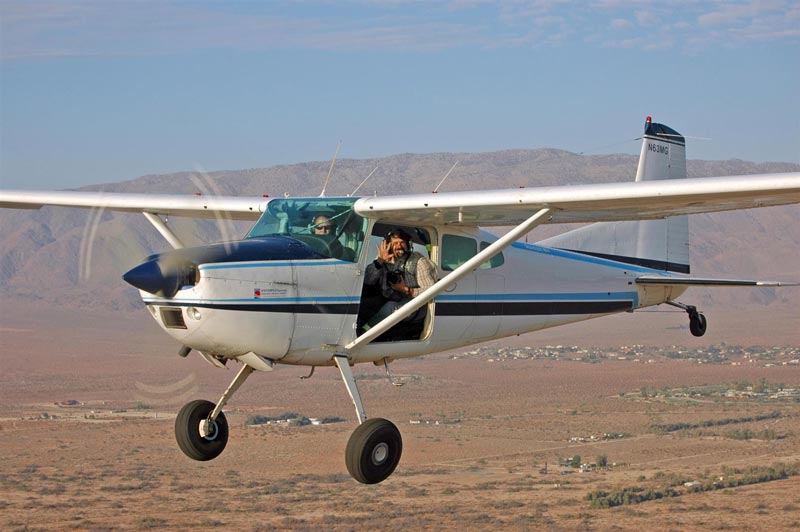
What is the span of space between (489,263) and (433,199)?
1.98m

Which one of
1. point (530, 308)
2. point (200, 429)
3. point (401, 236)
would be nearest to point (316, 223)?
point (401, 236)

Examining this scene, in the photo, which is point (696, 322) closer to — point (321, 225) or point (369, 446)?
point (369, 446)

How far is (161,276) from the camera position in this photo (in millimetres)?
13102

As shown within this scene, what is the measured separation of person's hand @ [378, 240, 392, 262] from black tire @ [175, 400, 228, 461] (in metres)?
2.89

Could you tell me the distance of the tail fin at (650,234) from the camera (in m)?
19.9

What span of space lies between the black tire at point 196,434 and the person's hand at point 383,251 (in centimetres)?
289

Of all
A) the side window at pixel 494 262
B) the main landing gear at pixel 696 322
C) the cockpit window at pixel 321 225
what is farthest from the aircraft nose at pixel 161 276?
the main landing gear at pixel 696 322

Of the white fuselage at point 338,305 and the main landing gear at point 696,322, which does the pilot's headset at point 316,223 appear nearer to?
the white fuselage at point 338,305

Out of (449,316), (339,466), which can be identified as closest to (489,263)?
(449,316)

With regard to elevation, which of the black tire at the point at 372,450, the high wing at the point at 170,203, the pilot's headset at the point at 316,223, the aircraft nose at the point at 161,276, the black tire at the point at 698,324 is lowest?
the black tire at the point at 372,450

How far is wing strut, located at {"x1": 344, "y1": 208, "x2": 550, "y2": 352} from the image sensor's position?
47.8ft

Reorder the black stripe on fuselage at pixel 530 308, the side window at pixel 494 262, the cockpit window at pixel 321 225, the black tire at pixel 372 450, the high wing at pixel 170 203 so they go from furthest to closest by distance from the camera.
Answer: the high wing at pixel 170 203 < the side window at pixel 494 262 < the black stripe on fuselage at pixel 530 308 < the cockpit window at pixel 321 225 < the black tire at pixel 372 450

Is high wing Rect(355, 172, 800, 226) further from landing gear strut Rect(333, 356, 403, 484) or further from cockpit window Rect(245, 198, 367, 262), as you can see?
landing gear strut Rect(333, 356, 403, 484)

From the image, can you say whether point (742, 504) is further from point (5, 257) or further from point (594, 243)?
point (5, 257)
